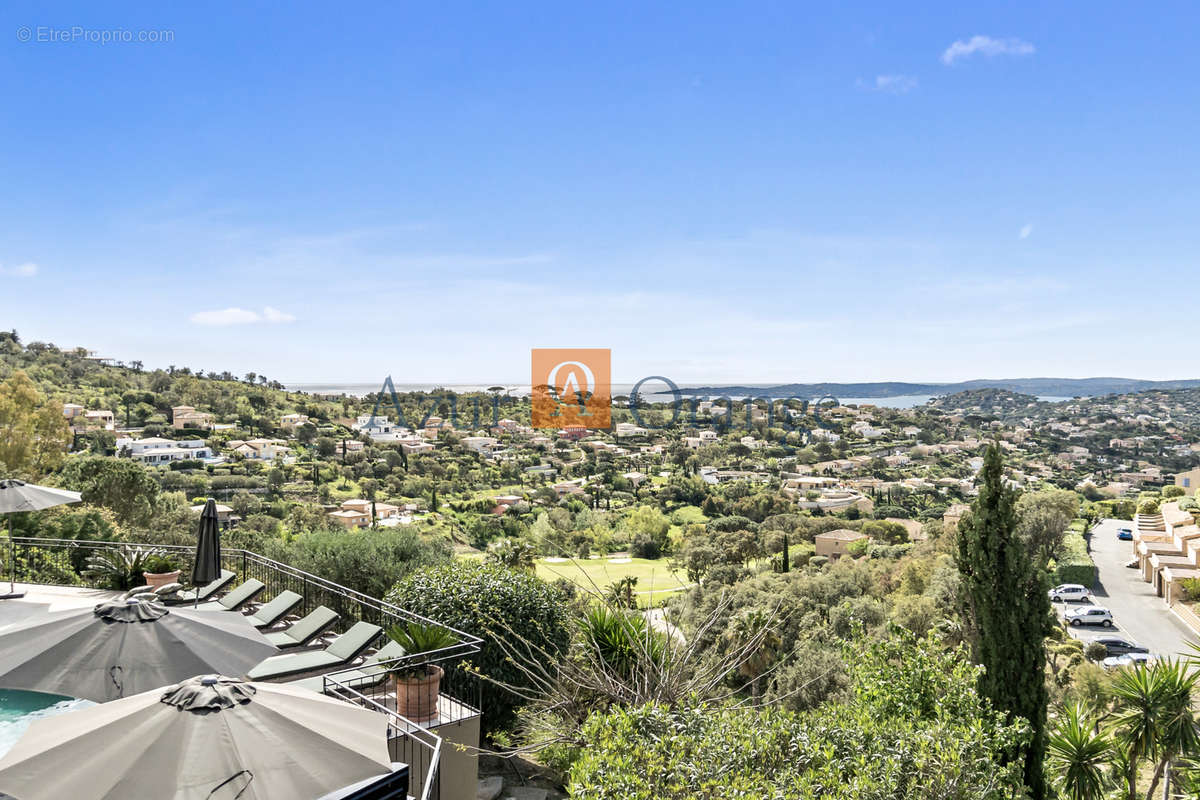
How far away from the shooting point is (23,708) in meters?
4.70

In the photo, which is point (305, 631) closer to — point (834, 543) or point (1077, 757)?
point (1077, 757)

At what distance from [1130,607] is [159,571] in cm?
3454

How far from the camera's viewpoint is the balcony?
4.58 meters

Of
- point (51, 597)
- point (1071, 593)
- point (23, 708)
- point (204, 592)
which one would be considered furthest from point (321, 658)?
point (1071, 593)

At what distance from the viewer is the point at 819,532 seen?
47188 millimetres

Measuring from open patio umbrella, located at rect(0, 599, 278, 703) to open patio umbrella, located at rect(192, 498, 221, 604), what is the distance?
381cm

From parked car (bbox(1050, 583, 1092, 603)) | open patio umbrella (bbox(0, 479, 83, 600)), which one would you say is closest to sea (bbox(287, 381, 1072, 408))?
parked car (bbox(1050, 583, 1092, 603))

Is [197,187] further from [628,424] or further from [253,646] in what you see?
[628,424]

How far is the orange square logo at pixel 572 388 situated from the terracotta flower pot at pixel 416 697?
59.5 m

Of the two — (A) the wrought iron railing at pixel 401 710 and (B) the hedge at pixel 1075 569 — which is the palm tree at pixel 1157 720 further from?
(B) the hedge at pixel 1075 569

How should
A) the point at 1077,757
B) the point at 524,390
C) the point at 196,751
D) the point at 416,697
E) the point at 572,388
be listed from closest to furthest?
the point at 196,751, the point at 416,697, the point at 1077,757, the point at 524,390, the point at 572,388

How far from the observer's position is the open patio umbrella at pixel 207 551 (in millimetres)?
7883

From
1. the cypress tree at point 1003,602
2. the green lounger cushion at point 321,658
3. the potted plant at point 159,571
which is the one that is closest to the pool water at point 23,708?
the green lounger cushion at point 321,658

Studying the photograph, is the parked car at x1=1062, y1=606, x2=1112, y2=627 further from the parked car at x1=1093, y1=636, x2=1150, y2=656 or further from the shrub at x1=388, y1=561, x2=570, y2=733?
the shrub at x1=388, y1=561, x2=570, y2=733
